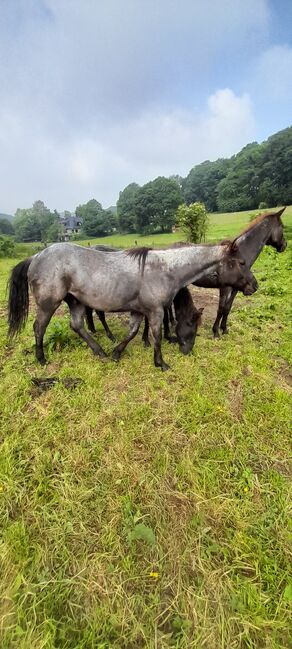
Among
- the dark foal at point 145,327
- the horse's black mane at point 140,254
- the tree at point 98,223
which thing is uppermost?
the tree at point 98,223

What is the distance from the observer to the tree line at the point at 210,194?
50844 millimetres

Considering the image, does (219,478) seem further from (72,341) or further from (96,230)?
(96,230)

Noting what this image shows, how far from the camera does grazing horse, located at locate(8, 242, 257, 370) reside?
12.6ft

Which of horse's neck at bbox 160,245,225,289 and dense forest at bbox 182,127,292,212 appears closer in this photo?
horse's neck at bbox 160,245,225,289

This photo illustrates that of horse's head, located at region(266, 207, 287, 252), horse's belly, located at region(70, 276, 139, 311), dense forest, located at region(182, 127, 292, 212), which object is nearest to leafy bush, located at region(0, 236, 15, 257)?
horse's belly, located at region(70, 276, 139, 311)

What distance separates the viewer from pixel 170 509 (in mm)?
2232

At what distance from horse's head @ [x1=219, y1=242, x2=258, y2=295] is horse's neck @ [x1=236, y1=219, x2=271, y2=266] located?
2.53 feet

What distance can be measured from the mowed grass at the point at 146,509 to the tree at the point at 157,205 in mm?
55684

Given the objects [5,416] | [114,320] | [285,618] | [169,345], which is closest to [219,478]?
[285,618]

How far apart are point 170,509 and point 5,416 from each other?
204 centimetres

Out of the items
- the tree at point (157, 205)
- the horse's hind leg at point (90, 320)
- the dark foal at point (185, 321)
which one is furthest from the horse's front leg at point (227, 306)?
the tree at point (157, 205)

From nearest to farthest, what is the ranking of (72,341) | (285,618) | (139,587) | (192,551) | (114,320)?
(285,618)
(139,587)
(192,551)
(72,341)
(114,320)

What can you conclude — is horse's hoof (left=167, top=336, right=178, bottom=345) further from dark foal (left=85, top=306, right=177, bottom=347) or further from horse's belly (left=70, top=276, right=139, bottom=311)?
horse's belly (left=70, top=276, right=139, bottom=311)

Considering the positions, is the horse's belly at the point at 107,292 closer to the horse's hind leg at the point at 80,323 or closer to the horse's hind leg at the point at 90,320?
the horse's hind leg at the point at 80,323
